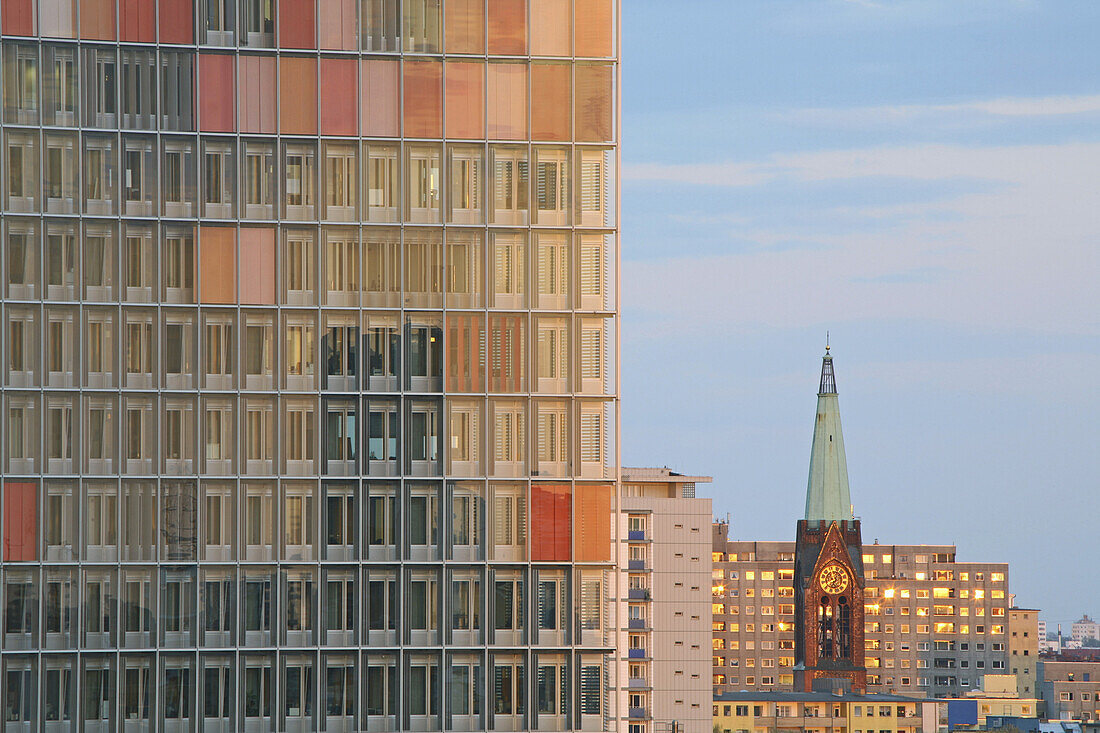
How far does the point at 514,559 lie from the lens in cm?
6181

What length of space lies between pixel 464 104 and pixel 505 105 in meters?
1.51

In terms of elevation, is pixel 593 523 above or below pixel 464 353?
below

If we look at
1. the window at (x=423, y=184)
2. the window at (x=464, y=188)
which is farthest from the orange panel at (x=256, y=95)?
the window at (x=464, y=188)

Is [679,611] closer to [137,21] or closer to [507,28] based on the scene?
[507,28]

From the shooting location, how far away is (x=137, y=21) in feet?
203

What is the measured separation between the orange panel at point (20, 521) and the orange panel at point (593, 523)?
18993 millimetres

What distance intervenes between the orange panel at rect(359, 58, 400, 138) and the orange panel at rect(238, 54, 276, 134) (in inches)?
130

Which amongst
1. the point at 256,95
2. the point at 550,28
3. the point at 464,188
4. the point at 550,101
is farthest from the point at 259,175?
the point at 550,28

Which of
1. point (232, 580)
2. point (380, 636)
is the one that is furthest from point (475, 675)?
point (232, 580)

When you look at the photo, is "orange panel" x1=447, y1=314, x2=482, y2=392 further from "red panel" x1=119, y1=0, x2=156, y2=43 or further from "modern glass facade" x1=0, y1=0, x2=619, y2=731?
"red panel" x1=119, y1=0, x2=156, y2=43

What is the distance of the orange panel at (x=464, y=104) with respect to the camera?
208 ft

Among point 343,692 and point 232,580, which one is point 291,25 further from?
point 343,692

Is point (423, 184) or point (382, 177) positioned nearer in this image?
point (382, 177)

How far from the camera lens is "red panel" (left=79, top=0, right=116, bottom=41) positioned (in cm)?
6166
